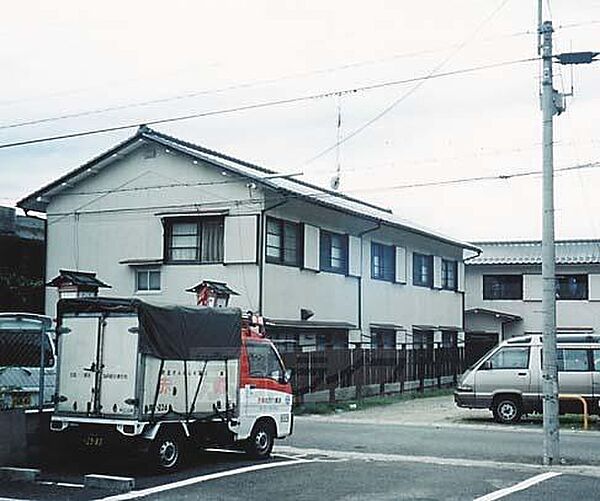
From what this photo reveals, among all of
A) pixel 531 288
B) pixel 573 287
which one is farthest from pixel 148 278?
pixel 573 287

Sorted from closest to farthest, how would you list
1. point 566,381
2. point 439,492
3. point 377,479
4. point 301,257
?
point 439,492 < point 377,479 < point 566,381 < point 301,257

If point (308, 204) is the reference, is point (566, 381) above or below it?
below

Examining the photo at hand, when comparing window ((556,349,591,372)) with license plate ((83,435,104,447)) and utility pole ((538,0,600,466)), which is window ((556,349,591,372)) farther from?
license plate ((83,435,104,447))

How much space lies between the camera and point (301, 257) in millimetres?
32000

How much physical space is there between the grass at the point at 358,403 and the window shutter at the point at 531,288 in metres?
15.2

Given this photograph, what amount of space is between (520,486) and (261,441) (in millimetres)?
4742

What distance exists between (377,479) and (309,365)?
14.6 metres

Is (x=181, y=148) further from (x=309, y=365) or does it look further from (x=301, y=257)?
(x=309, y=365)

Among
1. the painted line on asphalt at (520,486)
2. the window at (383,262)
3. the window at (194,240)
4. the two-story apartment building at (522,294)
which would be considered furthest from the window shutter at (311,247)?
the two-story apartment building at (522,294)

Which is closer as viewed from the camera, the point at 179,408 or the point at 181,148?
the point at 179,408

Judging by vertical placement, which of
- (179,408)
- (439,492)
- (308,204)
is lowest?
(439,492)

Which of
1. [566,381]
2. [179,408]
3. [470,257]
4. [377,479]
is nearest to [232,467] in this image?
[179,408]

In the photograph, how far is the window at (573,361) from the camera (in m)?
25.4

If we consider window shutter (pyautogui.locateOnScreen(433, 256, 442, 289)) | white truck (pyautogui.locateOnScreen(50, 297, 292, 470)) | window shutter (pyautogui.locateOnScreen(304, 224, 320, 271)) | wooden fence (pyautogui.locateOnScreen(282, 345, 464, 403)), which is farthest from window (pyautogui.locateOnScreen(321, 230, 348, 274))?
white truck (pyautogui.locateOnScreen(50, 297, 292, 470))
